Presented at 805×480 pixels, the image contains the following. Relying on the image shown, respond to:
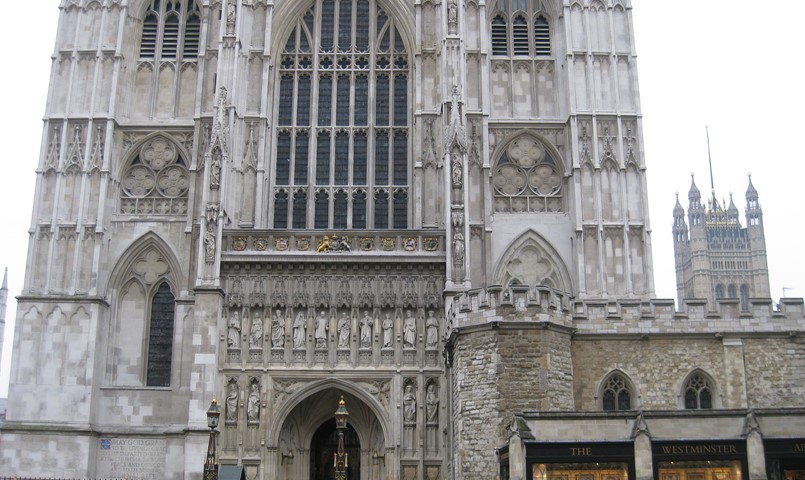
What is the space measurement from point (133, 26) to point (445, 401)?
1708 cm

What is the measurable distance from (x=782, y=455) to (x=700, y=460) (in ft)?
5.42

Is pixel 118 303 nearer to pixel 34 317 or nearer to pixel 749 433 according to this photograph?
pixel 34 317

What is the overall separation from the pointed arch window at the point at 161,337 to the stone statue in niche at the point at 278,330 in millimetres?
3981

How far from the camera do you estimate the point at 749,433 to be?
19.0 metres

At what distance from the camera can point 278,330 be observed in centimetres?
2819

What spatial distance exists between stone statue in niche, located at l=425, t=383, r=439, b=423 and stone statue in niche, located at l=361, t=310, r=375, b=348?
2290 mm

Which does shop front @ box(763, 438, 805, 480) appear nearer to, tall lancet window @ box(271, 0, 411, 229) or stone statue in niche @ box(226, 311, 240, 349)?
tall lancet window @ box(271, 0, 411, 229)

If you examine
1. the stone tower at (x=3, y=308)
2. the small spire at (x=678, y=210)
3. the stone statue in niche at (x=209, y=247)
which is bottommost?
the stone statue in niche at (x=209, y=247)

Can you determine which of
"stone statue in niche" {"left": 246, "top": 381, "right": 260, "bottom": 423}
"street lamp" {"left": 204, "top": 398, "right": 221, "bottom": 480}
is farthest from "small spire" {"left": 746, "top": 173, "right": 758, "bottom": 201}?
"street lamp" {"left": 204, "top": 398, "right": 221, "bottom": 480}

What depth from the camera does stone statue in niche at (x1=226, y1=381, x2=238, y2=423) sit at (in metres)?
27.3

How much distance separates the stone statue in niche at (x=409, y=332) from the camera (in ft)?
92.2

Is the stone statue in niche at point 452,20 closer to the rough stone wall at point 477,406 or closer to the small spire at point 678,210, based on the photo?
the rough stone wall at point 477,406

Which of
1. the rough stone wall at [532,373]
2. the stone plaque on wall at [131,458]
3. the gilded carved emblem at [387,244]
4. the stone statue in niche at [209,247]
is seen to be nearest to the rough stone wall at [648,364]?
the rough stone wall at [532,373]

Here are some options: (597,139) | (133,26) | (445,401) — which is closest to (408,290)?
(445,401)
